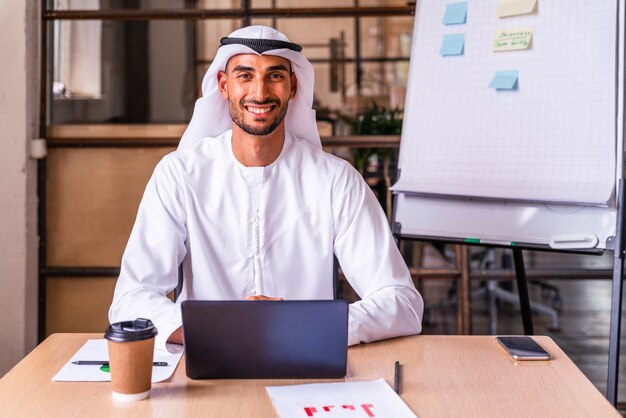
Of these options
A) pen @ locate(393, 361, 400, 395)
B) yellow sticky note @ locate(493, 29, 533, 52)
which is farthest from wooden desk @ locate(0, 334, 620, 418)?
yellow sticky note @ locate(493, 29, 533, 52)

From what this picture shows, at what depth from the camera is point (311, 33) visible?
26.7ft

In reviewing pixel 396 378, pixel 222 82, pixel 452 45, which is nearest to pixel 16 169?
pixel 222 82

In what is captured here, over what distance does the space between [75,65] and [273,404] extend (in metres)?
2.38

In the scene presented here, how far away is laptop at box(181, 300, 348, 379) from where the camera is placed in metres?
1.25

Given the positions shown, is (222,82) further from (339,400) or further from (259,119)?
(339,400)

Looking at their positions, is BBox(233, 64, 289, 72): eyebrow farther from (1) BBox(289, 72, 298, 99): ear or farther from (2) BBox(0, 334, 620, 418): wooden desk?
(2) BBox(0, 334, 620, 418): wooden desk

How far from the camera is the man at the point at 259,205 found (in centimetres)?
192

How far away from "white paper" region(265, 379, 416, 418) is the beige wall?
200 cm

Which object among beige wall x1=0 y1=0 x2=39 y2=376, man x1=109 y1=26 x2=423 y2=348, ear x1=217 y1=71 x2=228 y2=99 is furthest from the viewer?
beige wall x1=0 y1=0 x2=39 y2=376

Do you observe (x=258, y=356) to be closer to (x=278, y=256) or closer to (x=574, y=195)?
(x=278, y=256)

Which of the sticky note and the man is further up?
the sticky note

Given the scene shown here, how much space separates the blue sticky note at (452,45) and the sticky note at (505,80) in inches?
6.1

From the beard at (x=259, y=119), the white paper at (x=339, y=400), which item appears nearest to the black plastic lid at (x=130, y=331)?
the white paper at (x=339, y=400)

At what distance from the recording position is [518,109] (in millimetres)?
2293
